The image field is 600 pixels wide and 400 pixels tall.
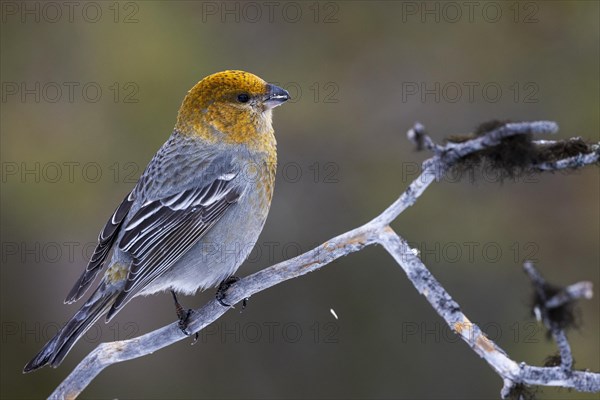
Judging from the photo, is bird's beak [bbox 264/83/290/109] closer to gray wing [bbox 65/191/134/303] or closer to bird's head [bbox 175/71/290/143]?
bird's head [bbox 175/71/290/143]

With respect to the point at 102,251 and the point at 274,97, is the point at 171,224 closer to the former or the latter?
the point at 102,251

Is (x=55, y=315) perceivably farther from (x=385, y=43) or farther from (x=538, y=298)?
(x=538, y=298)

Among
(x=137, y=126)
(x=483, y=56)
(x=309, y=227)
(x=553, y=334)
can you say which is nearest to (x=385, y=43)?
(x=483, y=56)

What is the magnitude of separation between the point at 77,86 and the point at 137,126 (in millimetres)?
702

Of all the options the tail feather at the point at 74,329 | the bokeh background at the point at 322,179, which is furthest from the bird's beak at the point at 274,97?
the bokeh background at the point at 322,179

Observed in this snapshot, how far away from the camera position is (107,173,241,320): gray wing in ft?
14.8

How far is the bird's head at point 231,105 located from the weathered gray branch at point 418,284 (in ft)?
3.65

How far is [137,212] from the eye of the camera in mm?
4789

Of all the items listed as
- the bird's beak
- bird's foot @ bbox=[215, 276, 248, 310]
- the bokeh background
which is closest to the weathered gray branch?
bird's foot @ bbox=[215, 276, 248, 310]

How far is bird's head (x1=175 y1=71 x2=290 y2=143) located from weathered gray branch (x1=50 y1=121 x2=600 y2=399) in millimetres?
1113

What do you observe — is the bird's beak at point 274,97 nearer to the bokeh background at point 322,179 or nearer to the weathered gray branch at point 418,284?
the weathered gray branch at point 418,284

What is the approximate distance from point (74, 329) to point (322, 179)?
3.29m

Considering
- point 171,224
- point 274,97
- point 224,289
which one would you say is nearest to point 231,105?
point 274,97

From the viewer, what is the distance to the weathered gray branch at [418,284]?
117 inches
